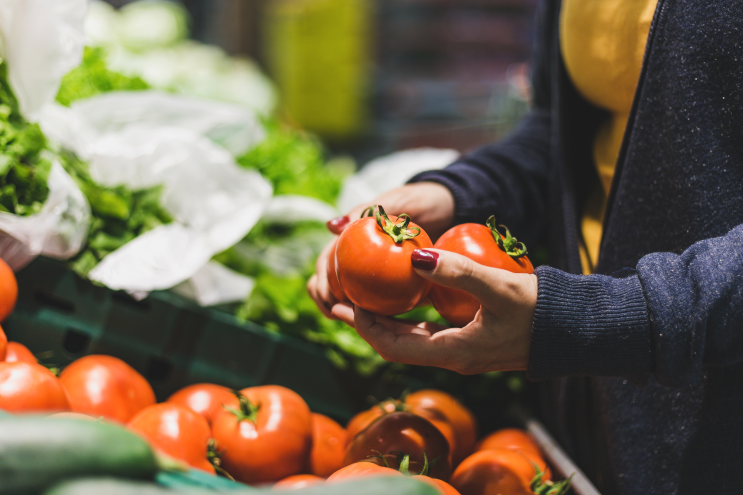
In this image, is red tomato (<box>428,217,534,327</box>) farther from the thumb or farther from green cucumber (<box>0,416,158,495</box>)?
green cucumber (<box>0,416,158,495</box>)

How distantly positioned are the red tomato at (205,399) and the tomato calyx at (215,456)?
111 millimetres

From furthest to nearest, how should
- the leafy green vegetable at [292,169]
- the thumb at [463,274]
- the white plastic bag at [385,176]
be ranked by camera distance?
1. the leafy green vegetable at [292,169]
2. the white plastic bag at [385,176]
3. the thumb at [463,274]

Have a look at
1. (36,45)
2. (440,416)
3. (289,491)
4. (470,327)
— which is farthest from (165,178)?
Answer: (289,491)

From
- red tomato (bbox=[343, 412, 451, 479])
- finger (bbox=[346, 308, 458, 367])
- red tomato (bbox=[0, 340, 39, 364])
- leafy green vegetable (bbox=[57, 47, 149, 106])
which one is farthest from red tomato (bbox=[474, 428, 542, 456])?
leafy green vegetable (bbox=[57, 47, 149, 106])

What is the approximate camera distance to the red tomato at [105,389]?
1201 mm

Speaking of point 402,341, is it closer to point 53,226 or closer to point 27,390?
point 27,390

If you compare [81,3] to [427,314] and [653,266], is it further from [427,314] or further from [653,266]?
[653,266]

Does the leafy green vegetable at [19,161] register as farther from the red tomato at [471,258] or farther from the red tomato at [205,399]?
the red tomato at [471,258]

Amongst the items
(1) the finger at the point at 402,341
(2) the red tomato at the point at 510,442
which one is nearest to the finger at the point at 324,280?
(1) the finger at the point at 402,341

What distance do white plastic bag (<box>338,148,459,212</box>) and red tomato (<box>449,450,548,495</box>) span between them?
44.4 inches

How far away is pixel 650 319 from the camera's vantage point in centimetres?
85

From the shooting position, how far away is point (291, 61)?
659 cm

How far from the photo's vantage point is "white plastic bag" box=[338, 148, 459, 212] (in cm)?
211

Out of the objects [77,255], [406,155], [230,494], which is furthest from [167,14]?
[230,494]
